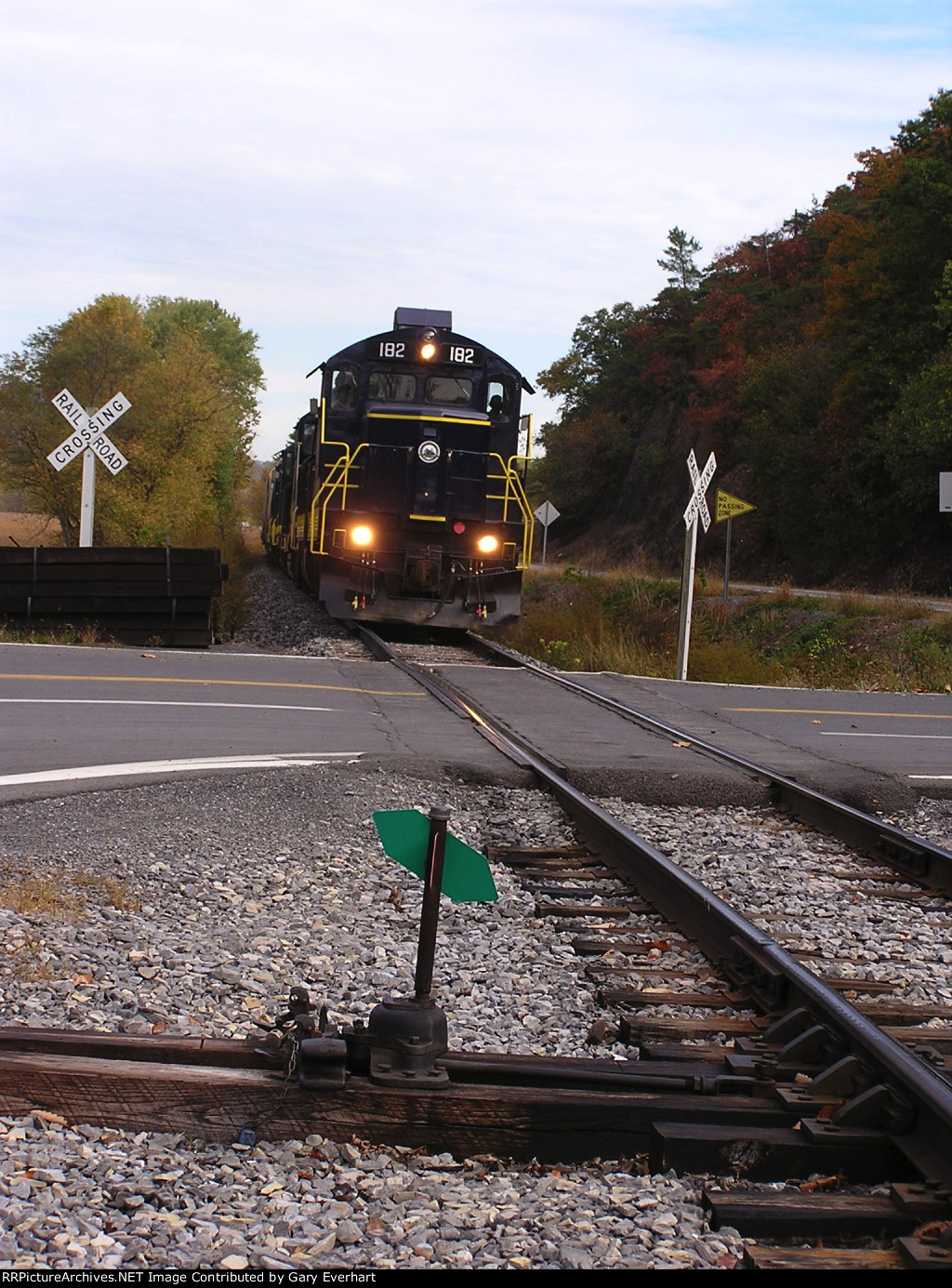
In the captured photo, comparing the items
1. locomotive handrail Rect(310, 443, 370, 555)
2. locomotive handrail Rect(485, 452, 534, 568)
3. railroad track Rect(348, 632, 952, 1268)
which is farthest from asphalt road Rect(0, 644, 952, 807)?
locomotive handrail Rect(485, 452, 534, 568)

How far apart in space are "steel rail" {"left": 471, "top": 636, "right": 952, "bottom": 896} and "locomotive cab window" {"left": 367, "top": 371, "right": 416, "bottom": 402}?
868 centimetres

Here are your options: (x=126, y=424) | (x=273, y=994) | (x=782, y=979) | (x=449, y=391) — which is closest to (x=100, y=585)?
(x=449, y=391)

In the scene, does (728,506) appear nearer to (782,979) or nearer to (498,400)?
(498,400)

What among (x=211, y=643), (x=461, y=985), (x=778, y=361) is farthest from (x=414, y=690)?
(x=778, y=361)

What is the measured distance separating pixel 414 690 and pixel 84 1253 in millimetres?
10416

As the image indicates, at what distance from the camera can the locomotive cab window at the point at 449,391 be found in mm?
18528

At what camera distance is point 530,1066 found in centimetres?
335

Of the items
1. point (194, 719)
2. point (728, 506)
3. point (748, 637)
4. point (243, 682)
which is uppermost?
point (728, 506)

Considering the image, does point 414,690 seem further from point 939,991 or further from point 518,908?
point 939,991

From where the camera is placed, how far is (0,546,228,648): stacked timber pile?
16.3m

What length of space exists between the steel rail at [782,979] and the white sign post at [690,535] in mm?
7625

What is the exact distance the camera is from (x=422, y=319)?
18.7m

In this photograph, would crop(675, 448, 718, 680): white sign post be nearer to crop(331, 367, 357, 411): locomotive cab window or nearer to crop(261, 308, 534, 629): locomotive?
crop(261, 308, 534, 629): locomotive

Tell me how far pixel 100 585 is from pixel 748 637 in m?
13.3
